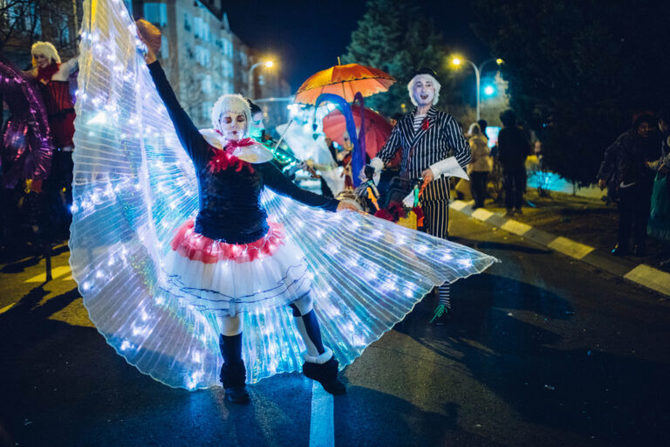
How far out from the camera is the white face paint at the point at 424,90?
5.42 metres

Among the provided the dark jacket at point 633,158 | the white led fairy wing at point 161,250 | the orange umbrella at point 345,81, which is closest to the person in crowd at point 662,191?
the dark jacket at point 633,158

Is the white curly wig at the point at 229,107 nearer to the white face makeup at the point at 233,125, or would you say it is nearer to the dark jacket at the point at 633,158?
the white face makeup at the point at 233,125

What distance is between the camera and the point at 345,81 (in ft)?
23.1

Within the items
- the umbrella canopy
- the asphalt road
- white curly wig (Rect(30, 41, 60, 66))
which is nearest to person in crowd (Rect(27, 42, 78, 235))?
Result: white curly wig (Rect(30, 41, 60, 66))

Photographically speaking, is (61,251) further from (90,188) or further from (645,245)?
(645,245)

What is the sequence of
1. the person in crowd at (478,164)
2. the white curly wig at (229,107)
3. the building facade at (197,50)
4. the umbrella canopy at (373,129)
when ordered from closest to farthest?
the white curly wig at (229,107), the umbrella canopy at (373,129), the person in crowd at (478,164), the building facade at (197,50)

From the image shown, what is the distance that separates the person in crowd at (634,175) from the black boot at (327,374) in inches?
223

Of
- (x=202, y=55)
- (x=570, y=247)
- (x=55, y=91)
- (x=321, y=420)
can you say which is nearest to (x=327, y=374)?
(x=321, y=420)

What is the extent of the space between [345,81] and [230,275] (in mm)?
4079

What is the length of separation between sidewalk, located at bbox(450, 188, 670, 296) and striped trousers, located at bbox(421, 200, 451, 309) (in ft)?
9.10

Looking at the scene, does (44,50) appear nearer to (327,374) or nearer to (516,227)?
(327,374)

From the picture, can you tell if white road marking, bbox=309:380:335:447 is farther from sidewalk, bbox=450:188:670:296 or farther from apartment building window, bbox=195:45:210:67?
apartment building window, bbox=195:45:210:67

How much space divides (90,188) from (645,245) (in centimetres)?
753

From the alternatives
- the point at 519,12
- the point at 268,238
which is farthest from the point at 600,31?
the point at 268,238
